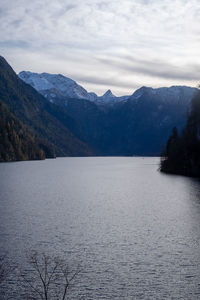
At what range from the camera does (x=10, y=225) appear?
4825 centimetres

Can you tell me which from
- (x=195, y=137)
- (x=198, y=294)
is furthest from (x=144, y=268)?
(x=195, y=137)

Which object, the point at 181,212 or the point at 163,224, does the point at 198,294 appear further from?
the point at 181,212

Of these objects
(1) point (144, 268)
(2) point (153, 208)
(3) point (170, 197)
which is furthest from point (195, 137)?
(1) point (144, 268)

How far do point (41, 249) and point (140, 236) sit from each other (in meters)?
12.2

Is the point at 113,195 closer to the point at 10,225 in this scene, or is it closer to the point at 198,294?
the point at 10,225

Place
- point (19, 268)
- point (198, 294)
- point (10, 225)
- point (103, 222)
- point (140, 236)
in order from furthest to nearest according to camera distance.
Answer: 1. point (103, 222)
2. point (10, 225)
3. point (140, 236)
4. point (19, 268)
5. point (198, 294)

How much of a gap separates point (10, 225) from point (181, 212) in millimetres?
27645

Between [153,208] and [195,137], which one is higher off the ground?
[195,137]

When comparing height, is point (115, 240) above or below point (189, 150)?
below

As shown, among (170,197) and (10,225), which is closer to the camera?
(10,225)

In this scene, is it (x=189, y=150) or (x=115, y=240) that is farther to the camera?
(x=189, y=150)

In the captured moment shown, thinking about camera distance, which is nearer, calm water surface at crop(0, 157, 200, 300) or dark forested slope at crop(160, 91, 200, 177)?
calm water surface at crop(0, 157, 200, 300)

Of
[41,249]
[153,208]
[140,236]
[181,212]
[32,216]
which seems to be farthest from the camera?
[153,208]

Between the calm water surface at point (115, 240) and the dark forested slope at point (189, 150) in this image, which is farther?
the dark forested slope at point (189, 150)
